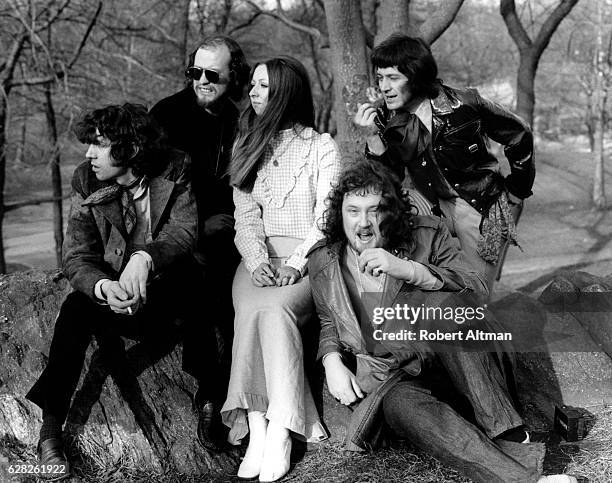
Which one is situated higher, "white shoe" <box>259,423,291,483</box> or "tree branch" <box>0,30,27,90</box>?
"tree branch" <box>0,30,27,90</box>

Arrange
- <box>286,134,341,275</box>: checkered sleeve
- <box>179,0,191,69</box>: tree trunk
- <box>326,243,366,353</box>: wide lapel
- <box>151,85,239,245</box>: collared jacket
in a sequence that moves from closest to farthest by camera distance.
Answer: <box>326,243,366,353</box>: wide lapel → <box>286,134,341,275</box>: checkered sleeve → <box>151,85,239,245</box>: collared jacket → <box>179,0,191,69</box>: tree trunk

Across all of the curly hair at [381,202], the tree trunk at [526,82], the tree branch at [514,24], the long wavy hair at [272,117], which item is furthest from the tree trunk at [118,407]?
the tree branch at [514,24]

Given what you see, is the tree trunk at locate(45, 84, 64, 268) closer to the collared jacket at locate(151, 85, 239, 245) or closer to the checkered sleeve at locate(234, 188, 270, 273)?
the collared jacket at locate(151, 85, 239, 245)

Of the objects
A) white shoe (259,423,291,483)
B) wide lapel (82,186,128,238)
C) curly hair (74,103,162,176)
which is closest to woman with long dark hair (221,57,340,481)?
white shoe (259,423,291,483)

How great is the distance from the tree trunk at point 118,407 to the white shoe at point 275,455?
216 millimetres

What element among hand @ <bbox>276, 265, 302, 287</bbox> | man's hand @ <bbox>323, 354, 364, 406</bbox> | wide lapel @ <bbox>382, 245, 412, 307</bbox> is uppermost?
wide lapel @ <bbox>382, 245, 412, 307</bbox>

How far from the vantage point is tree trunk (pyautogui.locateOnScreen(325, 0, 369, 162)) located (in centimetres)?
554

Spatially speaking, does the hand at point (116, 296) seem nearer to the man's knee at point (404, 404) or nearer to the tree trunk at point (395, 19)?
the man's knee at point (404, 404)

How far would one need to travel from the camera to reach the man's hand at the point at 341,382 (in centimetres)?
302

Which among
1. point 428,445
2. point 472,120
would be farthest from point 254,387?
point 472,120

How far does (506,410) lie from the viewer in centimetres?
281

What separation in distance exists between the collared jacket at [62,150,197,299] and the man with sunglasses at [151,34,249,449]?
0.20m

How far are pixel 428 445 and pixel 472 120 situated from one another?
62.7 inches

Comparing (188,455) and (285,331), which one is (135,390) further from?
(285,331)
